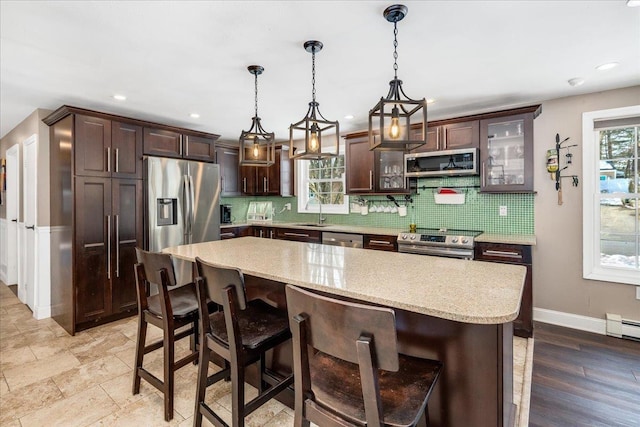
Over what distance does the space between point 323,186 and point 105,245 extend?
3126 millimetres

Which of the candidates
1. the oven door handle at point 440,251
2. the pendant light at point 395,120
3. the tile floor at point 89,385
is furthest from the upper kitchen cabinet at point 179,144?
the pendant light at point 395,120

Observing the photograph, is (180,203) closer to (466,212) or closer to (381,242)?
(381,242)

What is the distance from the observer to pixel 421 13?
185 centimetres

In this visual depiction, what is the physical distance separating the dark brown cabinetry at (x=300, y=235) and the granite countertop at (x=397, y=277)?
188 cm

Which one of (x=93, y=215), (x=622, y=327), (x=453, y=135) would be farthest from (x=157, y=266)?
(x=622, y=327)

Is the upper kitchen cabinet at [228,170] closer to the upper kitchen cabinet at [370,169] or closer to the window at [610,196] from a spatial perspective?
the upper kitchen cabinet at [370,169]

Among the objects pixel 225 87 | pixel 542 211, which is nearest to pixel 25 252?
pixel 225 87

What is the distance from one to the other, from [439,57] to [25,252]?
17.0 feet

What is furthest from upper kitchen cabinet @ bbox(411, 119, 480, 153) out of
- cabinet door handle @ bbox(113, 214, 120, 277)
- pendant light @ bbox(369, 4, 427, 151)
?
cabinet door handle @ bbox(113, 214, 120, 277)

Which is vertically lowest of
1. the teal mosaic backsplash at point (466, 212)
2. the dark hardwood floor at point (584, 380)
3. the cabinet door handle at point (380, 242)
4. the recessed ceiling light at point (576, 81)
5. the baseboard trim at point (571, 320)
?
the dark hardwood floor at point (584, 380)

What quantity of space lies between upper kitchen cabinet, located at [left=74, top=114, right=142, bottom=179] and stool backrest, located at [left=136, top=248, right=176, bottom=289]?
6.34 feet

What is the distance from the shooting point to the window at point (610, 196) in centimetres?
307

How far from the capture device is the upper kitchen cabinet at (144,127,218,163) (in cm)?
378

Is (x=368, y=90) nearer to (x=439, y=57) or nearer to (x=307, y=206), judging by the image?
(x=439, y=57)
